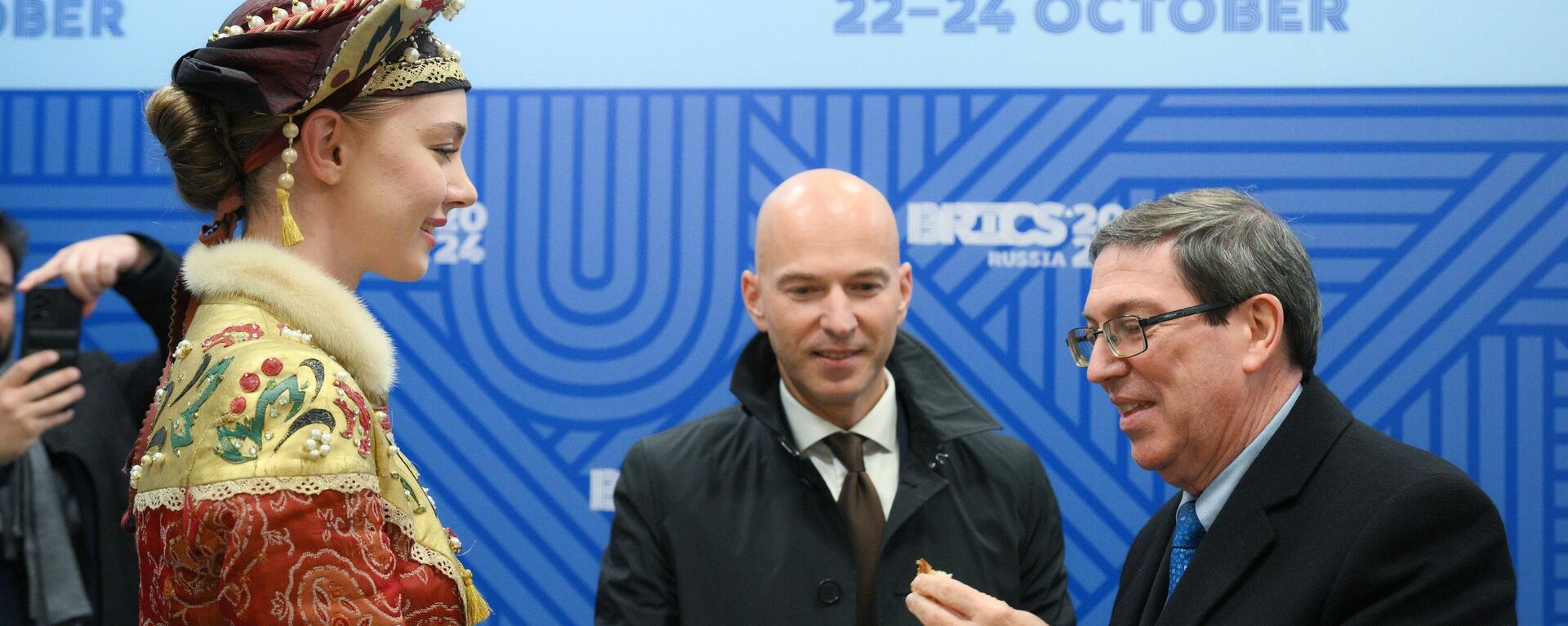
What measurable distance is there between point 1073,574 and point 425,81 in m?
2.13

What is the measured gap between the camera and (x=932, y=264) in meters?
3.17

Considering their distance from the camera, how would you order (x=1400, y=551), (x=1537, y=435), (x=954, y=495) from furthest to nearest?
(x=1537, y=435), (x=954, y=495), (x=1400, y=551)

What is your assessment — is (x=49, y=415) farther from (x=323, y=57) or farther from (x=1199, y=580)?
(x=1199, y=580)

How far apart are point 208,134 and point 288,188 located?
112 millimetres

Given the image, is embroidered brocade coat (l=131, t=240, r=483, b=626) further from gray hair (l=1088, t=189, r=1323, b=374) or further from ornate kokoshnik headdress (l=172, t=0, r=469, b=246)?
gray hair (l=1088, t=189, r=1323, b=374)

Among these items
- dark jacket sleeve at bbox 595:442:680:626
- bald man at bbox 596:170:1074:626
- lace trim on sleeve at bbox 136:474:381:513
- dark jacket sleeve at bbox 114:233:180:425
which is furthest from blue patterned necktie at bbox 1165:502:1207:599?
dark jacket sleeve at bbox 114:233:180:425

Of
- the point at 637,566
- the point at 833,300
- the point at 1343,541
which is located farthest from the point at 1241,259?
the point at 637,566

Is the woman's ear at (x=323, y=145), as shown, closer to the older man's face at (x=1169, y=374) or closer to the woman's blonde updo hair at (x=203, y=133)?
the woman's blonde updo hair at (x=203, y=133)

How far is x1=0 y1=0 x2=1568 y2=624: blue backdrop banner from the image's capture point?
10.3 ft

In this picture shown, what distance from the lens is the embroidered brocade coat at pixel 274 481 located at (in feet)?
4.38

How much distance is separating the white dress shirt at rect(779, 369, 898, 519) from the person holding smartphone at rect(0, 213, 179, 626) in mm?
1355

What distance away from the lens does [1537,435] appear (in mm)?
3125

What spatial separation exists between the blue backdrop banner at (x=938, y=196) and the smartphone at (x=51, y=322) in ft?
2.17

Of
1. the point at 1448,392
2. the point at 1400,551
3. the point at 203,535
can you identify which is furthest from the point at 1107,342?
the point at 1448,392
